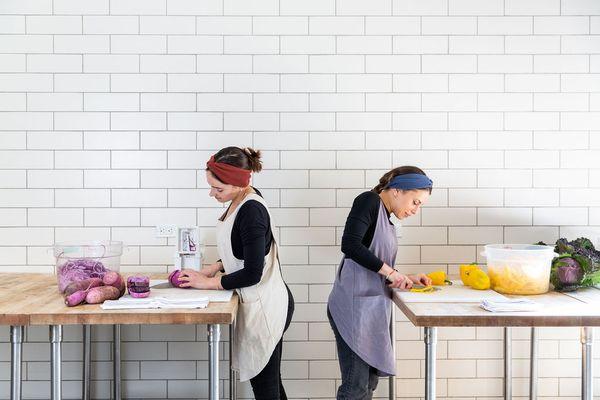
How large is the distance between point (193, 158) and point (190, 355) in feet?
4.22

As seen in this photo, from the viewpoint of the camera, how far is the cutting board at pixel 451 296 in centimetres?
250

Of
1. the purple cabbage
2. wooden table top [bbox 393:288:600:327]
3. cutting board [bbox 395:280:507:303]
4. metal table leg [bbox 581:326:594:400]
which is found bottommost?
metal table leg [bbox 581:326:594:400]

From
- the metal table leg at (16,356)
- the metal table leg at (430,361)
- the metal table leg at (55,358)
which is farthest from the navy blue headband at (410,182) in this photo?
the metal table leg at (16,356)

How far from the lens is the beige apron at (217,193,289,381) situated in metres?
2.65

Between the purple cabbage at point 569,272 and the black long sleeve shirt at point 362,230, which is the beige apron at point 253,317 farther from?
the purple cabbage at point 569,272

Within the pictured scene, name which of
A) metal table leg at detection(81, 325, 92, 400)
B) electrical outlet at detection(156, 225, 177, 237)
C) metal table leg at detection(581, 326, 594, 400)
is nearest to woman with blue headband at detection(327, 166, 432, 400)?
metal table leg at detection(581, 326, 594, 400)

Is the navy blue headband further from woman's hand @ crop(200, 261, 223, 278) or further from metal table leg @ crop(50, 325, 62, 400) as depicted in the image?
metal table leg @ crop(50, 325, 62, 400)

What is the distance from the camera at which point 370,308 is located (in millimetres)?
2705

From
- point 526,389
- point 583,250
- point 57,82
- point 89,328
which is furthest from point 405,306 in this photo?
point 57,82

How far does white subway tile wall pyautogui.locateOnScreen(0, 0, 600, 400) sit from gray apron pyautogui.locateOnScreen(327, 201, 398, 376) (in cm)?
73

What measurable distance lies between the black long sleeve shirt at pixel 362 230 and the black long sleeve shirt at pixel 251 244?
42 centimetres

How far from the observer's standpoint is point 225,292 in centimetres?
258

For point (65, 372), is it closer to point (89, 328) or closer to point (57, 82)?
point (89, 328)

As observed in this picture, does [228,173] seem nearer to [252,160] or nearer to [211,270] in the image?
[252,160]
